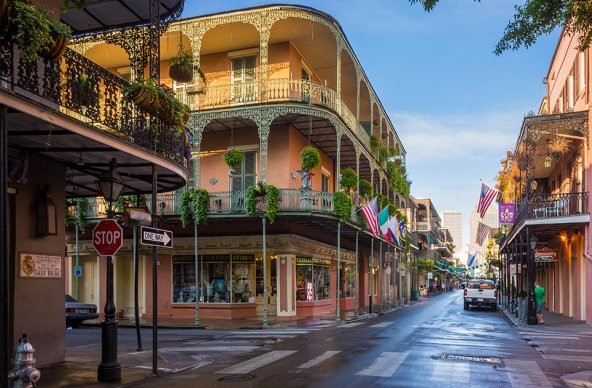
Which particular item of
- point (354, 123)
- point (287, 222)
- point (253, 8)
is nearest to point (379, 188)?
point (354, 123)

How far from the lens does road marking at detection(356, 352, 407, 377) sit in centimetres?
1091

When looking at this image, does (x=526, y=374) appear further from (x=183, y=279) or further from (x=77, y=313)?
(x=183, y=279)

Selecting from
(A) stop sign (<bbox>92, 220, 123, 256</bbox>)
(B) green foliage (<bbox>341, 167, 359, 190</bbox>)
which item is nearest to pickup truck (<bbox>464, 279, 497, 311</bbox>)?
(B) green foliage (<bbox>341, 167, 359, 190</bbox>)

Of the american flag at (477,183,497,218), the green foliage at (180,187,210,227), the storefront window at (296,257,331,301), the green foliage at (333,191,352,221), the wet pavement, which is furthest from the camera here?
the american flag at (477,183,497,218)

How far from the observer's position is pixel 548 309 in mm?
36969

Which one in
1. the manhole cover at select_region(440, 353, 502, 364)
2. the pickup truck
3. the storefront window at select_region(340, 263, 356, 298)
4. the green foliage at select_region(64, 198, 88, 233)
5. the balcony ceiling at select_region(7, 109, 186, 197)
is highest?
the balcony ceiling at select_region(7, 109, 186, 197)

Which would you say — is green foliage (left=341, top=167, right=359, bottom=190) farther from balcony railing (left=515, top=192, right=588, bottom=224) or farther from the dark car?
the dark car

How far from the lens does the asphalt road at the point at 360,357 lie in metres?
10.4

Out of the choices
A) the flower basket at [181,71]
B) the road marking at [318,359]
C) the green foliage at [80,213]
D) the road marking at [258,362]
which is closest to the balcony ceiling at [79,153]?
the flower basket at [181,71]

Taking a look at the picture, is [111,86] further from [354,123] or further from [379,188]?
[379,188]

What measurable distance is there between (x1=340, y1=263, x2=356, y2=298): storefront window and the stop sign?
2509cm

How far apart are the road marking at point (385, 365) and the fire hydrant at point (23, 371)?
17.8 ft

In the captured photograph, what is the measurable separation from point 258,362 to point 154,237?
3.50 metres

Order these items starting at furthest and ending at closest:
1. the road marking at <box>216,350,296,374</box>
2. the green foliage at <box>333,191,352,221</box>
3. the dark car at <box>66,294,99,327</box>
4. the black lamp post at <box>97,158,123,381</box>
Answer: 1. the green foliage at <box>333,191,352,221</box>
2. the dark car at <box>66,294,99,327</box>
3. the road marking at <box>216,350,296,374</box>
4. the black lamp post at <box>97,158,123,381</box>
